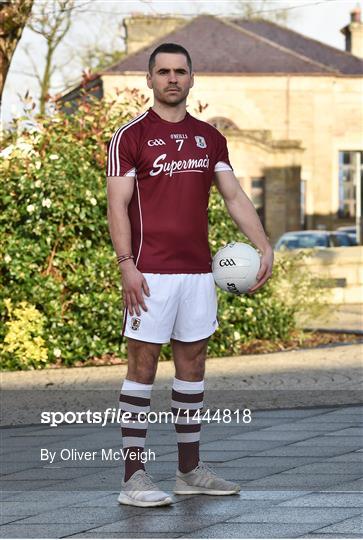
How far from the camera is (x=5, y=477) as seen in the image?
7.47m

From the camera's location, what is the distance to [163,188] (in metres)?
6.54

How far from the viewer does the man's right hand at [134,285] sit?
6.53m

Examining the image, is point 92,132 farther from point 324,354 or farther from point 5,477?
point 5,477

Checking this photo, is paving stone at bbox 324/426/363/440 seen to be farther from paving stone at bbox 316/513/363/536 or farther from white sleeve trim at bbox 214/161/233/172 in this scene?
paving stone at bbox 316/513/363/536

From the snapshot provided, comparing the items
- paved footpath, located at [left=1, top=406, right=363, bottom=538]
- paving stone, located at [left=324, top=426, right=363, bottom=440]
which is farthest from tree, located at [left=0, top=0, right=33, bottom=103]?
paving stone, located at [left=324, top=426, right=363, bottom=440]

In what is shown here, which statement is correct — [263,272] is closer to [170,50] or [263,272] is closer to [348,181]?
[170,50]

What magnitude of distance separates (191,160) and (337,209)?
180ft

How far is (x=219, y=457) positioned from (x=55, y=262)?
5984 millimetres

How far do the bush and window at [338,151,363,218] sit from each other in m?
48.0

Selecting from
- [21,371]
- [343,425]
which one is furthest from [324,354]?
[343,425]

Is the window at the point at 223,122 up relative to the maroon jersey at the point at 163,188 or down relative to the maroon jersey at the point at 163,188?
up

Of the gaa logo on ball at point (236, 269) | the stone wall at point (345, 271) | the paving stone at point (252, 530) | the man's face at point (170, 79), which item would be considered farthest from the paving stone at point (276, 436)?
the stone wall at point (345, 271)

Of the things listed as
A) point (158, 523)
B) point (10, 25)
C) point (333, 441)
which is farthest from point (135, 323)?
point (10, 25)

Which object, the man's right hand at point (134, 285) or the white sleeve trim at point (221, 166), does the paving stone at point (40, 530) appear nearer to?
the man's right hand at point (134, 285)
